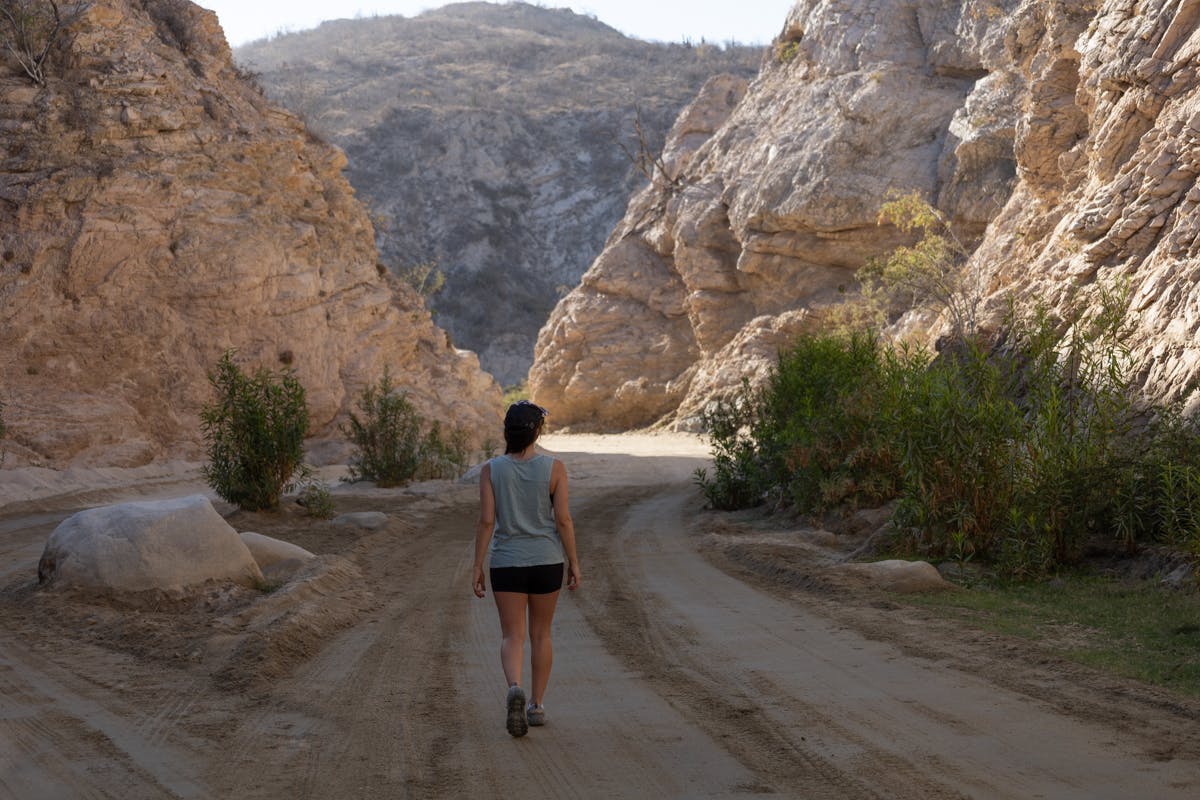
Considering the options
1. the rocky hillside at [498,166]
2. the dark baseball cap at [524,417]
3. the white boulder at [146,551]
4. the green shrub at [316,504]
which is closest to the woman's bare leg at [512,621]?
the dark baseball cap at [524,417]

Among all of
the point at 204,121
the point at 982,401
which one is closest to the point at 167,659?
the point at 982,401

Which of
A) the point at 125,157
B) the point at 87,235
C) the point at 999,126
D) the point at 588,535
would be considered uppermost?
the point at 999,126

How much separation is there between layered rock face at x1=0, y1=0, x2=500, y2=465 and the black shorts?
1517cm

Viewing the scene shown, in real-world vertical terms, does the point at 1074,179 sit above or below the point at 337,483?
above

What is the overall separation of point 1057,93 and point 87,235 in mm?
18668

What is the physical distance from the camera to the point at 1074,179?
19703 millimetres

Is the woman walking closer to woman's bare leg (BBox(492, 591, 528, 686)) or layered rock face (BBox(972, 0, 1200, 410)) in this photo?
woman's bare leg (BBox(492, 591, 528, 686))

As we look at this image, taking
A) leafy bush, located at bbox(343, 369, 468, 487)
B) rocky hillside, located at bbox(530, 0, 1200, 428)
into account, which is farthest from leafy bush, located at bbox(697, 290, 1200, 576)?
leafy bush, located at bbox(343, 369, 468, 487)

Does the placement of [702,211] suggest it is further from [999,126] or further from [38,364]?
[38,364]

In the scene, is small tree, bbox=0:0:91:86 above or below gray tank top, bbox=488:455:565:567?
above

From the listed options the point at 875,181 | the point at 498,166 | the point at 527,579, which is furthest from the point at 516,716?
the point at 498,166

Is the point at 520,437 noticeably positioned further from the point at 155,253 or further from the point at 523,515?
the point at 155,253

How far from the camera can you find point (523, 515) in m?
5.27

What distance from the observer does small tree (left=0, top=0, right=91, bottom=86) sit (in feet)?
69.7
